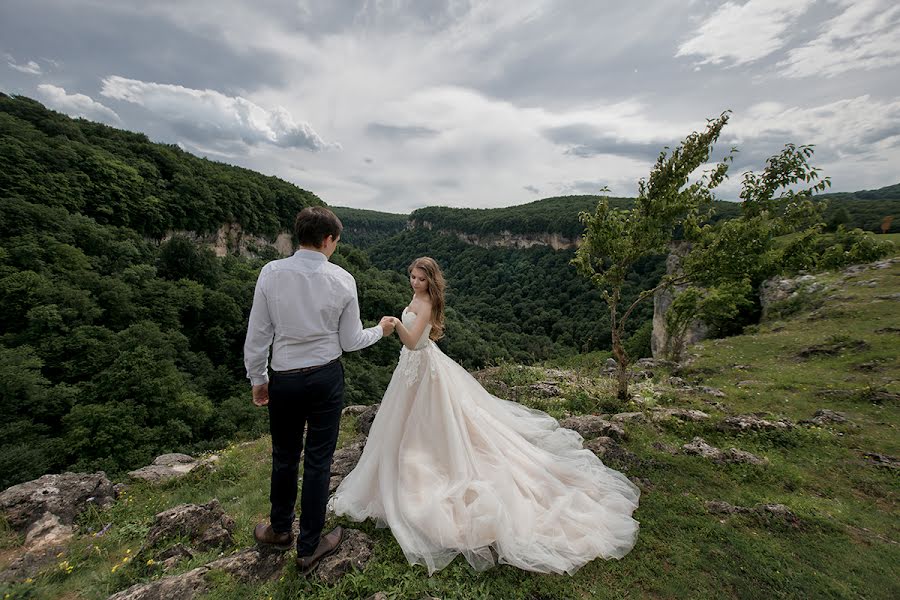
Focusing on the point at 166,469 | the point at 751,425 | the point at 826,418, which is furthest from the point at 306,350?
the point at 826,418

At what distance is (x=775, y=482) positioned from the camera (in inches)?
203

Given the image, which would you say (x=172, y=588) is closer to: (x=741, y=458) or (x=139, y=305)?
(x=741, y=458)

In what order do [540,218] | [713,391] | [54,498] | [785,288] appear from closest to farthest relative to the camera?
[54,498] → [713,391] → [785,288] → [540,218]

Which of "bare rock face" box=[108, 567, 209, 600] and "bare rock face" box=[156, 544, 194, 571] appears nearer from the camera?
"bare rock face" box=[108, 567, 209, 600]

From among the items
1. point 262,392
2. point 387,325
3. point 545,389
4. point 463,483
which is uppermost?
point 387,325

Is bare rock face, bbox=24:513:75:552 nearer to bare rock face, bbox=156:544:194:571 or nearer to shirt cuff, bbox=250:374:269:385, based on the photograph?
bare rock face, bbox=156:544:194:571

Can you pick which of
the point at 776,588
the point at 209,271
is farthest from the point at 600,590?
the point at 209,271

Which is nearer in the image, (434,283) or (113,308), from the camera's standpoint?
(434,283)

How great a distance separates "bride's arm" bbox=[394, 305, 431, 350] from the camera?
4114 mm

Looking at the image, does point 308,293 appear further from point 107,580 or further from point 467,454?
point 107,580

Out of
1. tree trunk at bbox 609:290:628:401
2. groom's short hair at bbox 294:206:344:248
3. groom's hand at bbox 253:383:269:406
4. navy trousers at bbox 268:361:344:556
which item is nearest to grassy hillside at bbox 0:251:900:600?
tree trunk at bbox 609:290:628:401

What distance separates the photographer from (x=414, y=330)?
4219mm

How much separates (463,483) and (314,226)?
9.74 feet

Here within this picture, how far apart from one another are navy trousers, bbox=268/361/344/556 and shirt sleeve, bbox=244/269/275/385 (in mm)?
171
